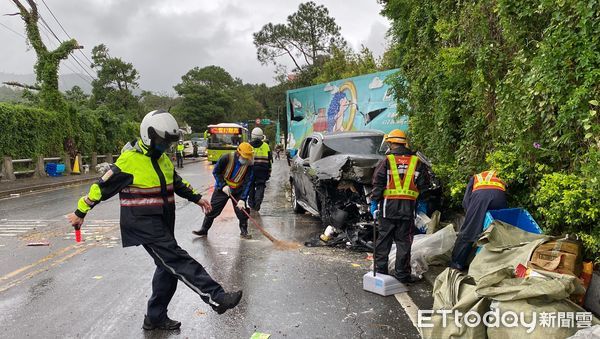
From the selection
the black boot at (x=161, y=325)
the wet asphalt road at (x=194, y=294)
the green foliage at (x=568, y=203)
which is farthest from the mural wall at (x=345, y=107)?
the black boot at (x=161, y=325)

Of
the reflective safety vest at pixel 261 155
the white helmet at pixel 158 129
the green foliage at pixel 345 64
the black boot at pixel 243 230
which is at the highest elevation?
the green foliage at pixel 345 64

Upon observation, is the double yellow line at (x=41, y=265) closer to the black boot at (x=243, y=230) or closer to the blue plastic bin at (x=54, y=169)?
the black boot at (x=243, y=230)

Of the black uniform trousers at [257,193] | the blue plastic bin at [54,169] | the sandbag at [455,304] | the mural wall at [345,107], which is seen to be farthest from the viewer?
the blue plastic bin at [54,169]

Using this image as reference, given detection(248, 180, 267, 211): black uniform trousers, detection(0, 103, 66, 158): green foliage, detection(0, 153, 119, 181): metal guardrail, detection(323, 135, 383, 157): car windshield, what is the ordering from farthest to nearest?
detection(0, 103, 66, 158): green foliage → detection(0, 153, 119, 181): metal guardrail → detection(248, 180, 267, 211): black uniform trousers → detection(323, 135, 383, 157): car windshield

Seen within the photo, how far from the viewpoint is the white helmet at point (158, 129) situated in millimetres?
3799

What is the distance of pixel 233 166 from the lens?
7.66 m

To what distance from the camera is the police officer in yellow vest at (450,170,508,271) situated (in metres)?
4.93

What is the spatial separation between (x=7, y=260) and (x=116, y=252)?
131cm

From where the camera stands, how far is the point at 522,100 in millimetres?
5023

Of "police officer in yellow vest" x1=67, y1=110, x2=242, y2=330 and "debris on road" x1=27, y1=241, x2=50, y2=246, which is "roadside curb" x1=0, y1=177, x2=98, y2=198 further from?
"police officer in yellow vest" x1=67, y1=110, x2=242, y2=330

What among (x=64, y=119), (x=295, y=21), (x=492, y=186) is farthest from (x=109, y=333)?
(x=295, y=21)

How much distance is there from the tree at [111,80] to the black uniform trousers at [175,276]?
47.7 meters

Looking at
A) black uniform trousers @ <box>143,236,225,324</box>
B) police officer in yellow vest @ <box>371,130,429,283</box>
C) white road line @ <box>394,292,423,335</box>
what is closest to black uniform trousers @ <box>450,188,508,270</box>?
police officer in yellow vest @ <box>371,130,429,283</box>

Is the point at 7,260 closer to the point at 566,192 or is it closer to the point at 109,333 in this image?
the point at 109,333
